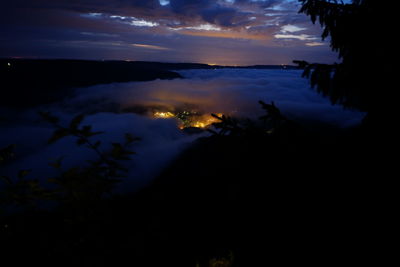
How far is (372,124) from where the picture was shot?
3.08 metres

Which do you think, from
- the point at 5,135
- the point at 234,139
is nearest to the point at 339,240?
the point at 234,139

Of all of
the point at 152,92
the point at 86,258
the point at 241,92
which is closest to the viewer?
the point at 86,258

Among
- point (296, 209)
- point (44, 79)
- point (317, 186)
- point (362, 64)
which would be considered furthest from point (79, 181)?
point (44, 79)

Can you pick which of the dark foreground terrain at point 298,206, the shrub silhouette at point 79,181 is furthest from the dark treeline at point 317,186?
the shrub silhouette at point 79,181

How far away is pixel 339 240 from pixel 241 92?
134m

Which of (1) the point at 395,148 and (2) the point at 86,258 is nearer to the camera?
(1) the point at 395,148

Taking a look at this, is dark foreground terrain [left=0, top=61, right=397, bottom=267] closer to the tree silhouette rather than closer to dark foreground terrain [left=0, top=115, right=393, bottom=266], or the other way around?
dark foreground terrain [left=0, top=115, right=393, bottom=266]

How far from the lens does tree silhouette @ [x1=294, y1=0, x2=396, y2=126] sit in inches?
115

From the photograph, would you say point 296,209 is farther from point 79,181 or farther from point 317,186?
point 79,181

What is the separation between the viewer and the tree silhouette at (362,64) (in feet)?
9.62

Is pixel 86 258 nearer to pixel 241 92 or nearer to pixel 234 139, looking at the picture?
pixel 234 139

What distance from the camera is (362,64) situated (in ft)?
9.75

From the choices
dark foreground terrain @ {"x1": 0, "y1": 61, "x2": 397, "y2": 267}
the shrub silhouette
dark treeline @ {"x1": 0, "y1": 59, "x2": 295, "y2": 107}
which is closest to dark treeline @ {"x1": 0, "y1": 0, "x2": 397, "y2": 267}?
dark foreground terrain @ {"x1": 0, "y1": 61, "x2": 397, "y2": 267}

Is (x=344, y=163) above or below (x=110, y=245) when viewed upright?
above
